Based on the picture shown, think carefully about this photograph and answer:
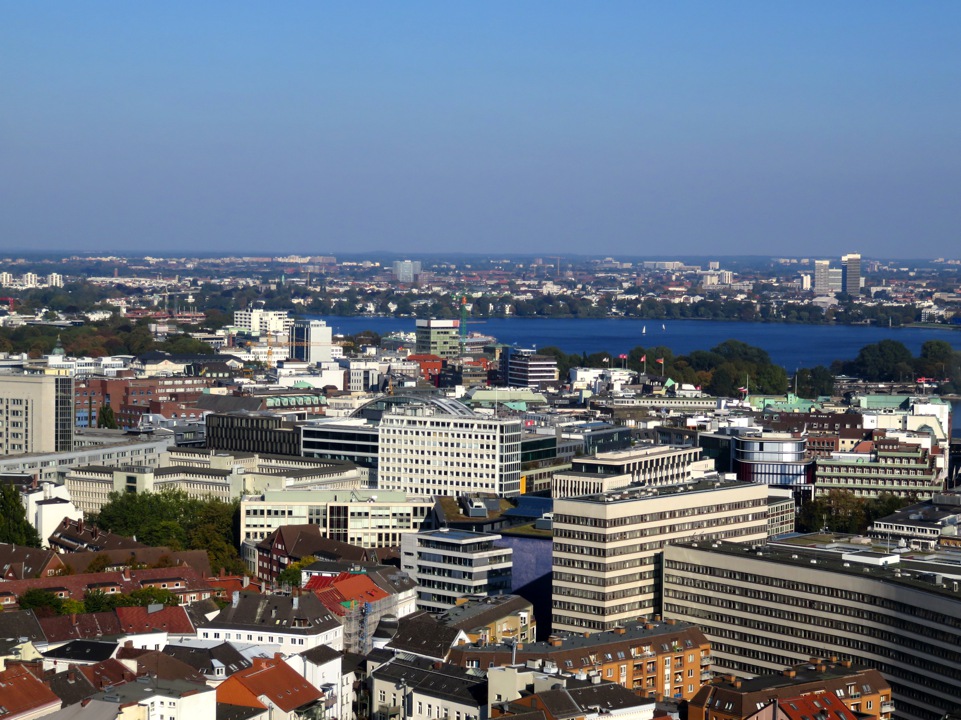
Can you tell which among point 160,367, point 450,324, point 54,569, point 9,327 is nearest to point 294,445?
point 54,569

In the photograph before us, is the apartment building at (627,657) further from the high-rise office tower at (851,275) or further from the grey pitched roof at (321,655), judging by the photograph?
the high-rise office tower at (851,275)

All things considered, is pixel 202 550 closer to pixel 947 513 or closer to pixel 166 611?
pixel 166 611

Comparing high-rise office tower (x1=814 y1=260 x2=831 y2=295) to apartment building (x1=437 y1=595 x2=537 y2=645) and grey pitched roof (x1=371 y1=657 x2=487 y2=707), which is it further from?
grey pitched roof (x1=371 y1=657 x2=487 y2=707)

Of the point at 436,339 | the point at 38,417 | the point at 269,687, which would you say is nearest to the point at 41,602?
the point at 269,687

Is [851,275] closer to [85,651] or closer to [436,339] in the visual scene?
[436,339]

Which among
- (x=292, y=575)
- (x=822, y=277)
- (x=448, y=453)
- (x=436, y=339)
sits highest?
(x=448, y=453)

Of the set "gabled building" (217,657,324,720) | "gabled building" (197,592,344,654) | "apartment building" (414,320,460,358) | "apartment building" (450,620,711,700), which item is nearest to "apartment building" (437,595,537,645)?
"apartment building" (450,620,711,700)
